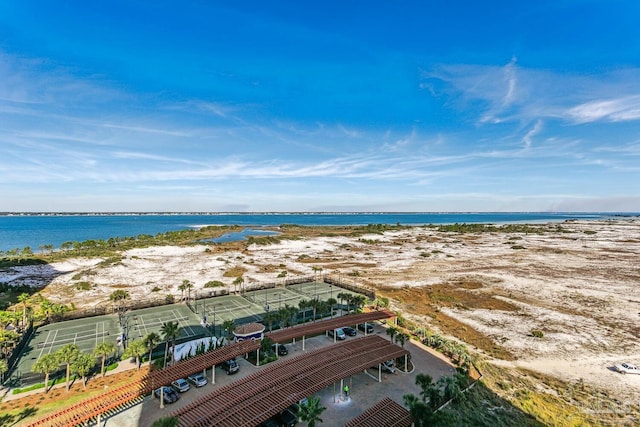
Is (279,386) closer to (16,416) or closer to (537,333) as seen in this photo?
(16,416)

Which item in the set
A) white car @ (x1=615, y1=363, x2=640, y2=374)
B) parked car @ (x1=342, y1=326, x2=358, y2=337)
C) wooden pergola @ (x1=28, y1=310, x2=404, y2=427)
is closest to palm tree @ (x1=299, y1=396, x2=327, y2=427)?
wooden pergola @ (x1=28, y1=310, x2=404, y2=427)

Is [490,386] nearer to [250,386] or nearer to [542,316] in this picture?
[250,386]

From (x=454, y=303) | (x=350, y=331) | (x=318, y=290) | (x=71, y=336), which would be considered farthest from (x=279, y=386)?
(x=454, y=303)

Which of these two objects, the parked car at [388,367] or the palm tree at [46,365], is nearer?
the palm tree at [46,365]

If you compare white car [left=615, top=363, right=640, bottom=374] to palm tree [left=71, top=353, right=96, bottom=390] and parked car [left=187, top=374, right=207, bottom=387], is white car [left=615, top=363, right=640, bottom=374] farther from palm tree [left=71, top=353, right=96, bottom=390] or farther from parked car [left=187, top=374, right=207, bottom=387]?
palm tree [left=71, top=353, right=96, bottom=390]

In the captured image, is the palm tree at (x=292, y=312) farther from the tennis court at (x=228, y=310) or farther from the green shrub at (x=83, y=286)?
the green shrub at (x=83, y=286)

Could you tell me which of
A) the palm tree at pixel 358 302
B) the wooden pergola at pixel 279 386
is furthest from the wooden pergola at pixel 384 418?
the palm tree at pixel 358 302
